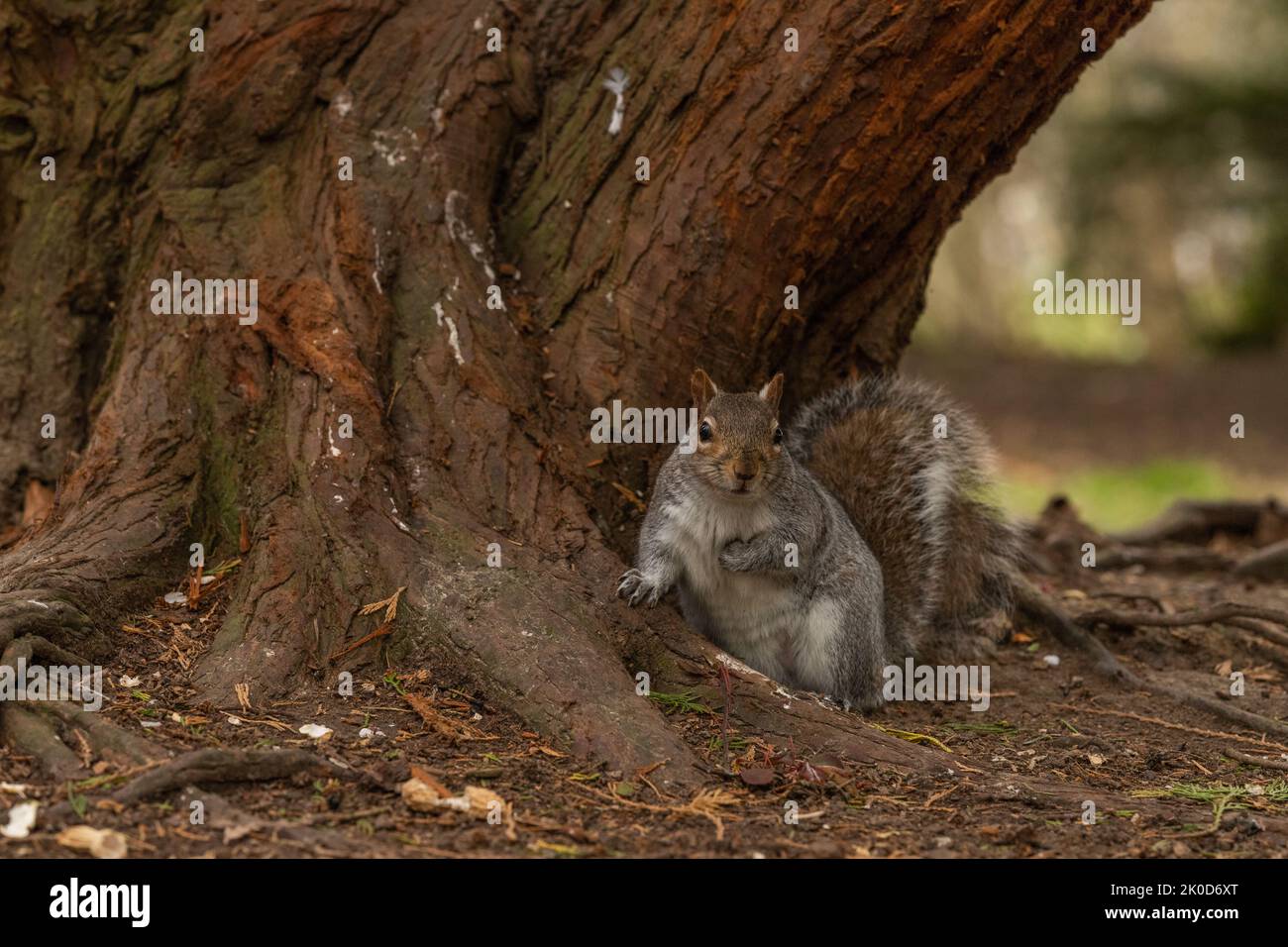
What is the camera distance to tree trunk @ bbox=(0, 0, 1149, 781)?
3184mm

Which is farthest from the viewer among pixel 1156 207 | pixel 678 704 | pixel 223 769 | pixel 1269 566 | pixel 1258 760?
pixel 1156 207

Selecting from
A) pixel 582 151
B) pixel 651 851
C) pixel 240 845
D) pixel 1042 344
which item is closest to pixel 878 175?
pixel 582 151

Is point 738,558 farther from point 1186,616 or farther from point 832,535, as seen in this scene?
point 1186,616

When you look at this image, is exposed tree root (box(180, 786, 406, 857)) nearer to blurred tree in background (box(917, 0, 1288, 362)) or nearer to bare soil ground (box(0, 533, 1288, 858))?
bare soil ground (box(0, 533, 1288, 858))

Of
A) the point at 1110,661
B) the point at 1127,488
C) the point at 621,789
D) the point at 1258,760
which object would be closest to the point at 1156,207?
the point at 1127,488

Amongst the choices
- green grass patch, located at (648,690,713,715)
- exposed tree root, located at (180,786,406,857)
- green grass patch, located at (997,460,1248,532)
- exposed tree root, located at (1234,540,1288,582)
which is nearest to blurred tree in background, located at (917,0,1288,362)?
green grass patch, located at (997,460,1248,532)

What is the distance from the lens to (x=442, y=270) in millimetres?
3539

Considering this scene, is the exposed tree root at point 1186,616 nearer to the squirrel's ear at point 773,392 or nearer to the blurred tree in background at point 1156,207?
the squirrel's ear at point 773,392

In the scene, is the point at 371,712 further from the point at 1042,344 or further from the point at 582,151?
the point at 1042,344

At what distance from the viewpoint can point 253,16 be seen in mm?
3545

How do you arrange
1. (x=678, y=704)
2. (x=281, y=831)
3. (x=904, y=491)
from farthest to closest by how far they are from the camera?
(x=904, y=491), (x=678, y=704), (x=281, y=831)

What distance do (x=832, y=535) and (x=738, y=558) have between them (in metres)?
0.31

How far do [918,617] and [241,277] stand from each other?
2.06 m

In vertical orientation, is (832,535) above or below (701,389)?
below
